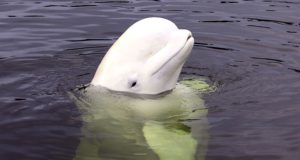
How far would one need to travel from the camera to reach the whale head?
661cm

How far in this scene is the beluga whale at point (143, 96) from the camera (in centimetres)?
619

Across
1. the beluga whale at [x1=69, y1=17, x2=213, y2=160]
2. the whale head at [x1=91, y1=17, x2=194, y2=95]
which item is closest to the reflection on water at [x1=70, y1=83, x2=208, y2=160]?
the beluga whale at [x1=69, y1=17, x2=213, y2=160]

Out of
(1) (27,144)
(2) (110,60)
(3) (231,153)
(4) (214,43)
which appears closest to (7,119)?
(1) (27,144)

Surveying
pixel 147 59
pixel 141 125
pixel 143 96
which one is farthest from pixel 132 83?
pixel 141 125

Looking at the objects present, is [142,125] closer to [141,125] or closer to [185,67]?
[141,125]

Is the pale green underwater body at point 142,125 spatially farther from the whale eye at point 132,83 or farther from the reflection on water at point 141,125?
the whale eye at point 132,83

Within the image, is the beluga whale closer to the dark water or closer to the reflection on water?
the reflection on water

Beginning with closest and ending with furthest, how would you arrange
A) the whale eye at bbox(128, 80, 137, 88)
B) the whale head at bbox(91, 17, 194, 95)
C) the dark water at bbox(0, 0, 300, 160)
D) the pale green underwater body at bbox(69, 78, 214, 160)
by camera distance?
1. the pale green underwater body at bbox(69, 78, 214, 160)
2. the dark water at bbox(0, 0, 300, 160)
3. the whale head at bbox(91, 17, 194, 95)
4. the whale eye at bbox(128, 80, 137, 88)

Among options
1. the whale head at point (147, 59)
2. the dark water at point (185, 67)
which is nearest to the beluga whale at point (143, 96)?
the whale head at point (147, 59)

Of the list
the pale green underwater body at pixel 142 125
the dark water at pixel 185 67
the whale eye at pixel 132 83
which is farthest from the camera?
the whale eye at pixel 132 83

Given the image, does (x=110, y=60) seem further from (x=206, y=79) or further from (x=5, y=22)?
(x=5, y=22)

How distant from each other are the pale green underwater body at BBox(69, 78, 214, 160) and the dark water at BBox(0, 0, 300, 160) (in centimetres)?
14

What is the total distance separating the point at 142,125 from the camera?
6352 mm

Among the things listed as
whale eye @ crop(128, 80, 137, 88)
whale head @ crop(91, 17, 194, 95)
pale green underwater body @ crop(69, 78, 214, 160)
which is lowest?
pale green underwater body @ crop(69, 78, 214, 160)
